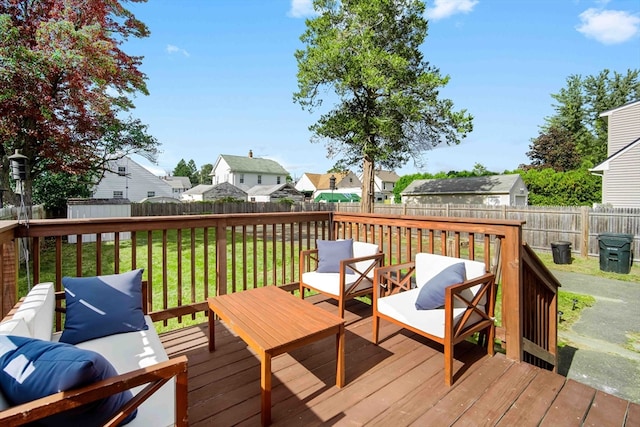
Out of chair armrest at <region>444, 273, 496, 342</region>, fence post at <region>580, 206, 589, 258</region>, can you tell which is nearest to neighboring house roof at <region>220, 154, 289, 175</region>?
fence post at <region>580, 206, 589, 258</region>

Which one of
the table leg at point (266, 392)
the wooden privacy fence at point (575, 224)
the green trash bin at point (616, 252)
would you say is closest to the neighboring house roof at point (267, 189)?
the wooden privacy fence at point (575, 224)

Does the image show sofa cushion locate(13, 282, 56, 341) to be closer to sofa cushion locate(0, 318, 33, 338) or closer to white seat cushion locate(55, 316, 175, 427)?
sofa cushion locate(0, 318, 33, 338)

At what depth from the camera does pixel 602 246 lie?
321 inches

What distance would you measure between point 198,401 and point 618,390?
4173 millimetres

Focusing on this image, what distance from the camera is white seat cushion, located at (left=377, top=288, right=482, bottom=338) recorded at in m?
2.39

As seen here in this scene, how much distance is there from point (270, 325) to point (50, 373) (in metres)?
1.25

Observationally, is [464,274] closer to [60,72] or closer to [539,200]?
[60,72]

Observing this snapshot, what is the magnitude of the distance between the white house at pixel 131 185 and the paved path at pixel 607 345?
23827mm

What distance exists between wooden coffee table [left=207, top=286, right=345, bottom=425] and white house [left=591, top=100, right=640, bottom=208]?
14292 millimetres

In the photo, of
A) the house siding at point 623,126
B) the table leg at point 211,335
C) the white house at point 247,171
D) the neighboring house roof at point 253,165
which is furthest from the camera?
the white house at point 247,171

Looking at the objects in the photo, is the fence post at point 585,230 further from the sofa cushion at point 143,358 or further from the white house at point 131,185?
the white house at point 131,185

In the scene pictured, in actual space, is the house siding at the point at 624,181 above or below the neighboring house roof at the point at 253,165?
below

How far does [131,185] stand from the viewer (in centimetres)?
2308

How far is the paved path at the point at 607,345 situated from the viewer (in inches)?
137
